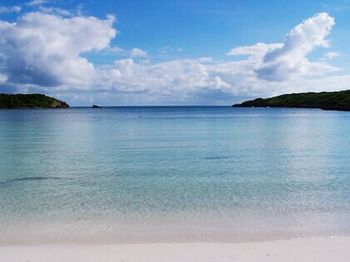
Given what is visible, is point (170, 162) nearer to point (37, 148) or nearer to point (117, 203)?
point (117, 203)

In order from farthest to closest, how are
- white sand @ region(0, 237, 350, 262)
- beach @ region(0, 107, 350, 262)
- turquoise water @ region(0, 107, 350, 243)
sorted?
turquoise water @ region(0, 107, 350, 243)
beach @ region(0, 107, 350, 262)
white sand @ region(0, 237, 350, 262)

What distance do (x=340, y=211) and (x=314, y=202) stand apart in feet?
5.30

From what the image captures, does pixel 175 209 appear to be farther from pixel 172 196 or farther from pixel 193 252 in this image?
pixel 193 252

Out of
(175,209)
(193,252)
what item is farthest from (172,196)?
(193,252)

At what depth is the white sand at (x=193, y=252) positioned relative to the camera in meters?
10.3

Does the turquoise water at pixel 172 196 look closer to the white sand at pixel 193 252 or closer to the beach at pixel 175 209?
the beach at pixel 175 209

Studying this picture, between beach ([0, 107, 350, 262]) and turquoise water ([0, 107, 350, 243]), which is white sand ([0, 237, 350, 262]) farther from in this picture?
turquoise water ([0, 107, 350, 243])

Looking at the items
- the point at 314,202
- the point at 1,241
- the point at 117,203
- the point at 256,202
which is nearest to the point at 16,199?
the point at 117,203

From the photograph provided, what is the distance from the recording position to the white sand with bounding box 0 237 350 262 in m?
10.3

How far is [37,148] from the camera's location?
128ft

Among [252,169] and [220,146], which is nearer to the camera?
[252,169]

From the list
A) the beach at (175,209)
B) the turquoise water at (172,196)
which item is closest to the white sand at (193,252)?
the beach at (175,209)

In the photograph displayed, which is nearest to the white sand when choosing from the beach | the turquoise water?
the beach

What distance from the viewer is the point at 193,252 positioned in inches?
429
